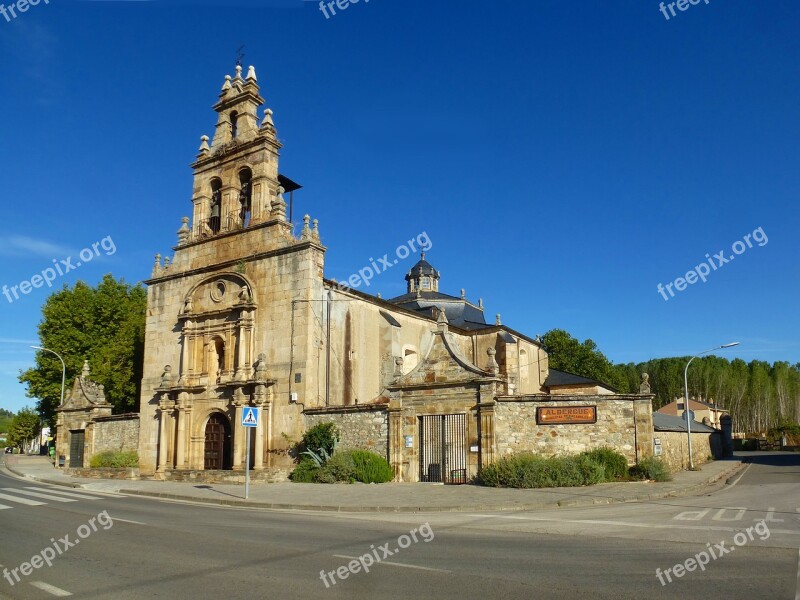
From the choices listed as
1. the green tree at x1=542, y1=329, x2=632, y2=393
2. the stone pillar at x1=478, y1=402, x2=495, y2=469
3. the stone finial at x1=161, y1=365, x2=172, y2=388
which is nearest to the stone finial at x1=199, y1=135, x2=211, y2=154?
the stone finial at x1=161, y1=365, x2=172, y2=388

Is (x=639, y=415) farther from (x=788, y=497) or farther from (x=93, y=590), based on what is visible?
(x=93, y=590)

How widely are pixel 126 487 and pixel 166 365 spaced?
833cm

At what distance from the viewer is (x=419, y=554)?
8.90m

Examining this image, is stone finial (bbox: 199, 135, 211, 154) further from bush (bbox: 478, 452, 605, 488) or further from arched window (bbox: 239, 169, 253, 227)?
bush (bbox: 478, 452, 605, 488)

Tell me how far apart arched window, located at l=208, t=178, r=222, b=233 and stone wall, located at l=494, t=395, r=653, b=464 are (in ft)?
58.2

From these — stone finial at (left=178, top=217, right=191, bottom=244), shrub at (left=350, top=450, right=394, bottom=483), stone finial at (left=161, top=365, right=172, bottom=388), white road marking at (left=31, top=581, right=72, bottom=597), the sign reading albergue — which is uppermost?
stone finial at (left=178, top=217, right=191, bottom=244)

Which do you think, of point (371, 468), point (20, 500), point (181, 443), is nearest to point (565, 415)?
point (371, 468)

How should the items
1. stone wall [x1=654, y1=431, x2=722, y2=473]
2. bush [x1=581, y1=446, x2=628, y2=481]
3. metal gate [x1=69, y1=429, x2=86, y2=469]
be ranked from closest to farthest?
1. bush [x1=581, y1=446, x2=628, y2=481]
2. stone wall [x1=654, y1=431, x2=722, y2=473]
3. metal gate [x1=69, y1=429, x2=86, y2=469]

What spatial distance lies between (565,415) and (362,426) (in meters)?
7.43

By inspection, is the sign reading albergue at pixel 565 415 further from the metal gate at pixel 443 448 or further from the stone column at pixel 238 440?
the stone column at pixel 238 440

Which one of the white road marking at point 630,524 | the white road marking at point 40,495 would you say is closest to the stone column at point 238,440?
the white road marking at point 40,495

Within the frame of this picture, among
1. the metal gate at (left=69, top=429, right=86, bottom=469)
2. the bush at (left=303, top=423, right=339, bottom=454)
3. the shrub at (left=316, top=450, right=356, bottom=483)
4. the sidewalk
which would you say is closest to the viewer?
the sidewalk

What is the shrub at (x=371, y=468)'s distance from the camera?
2191 centimetres

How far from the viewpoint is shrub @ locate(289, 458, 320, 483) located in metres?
22.9
